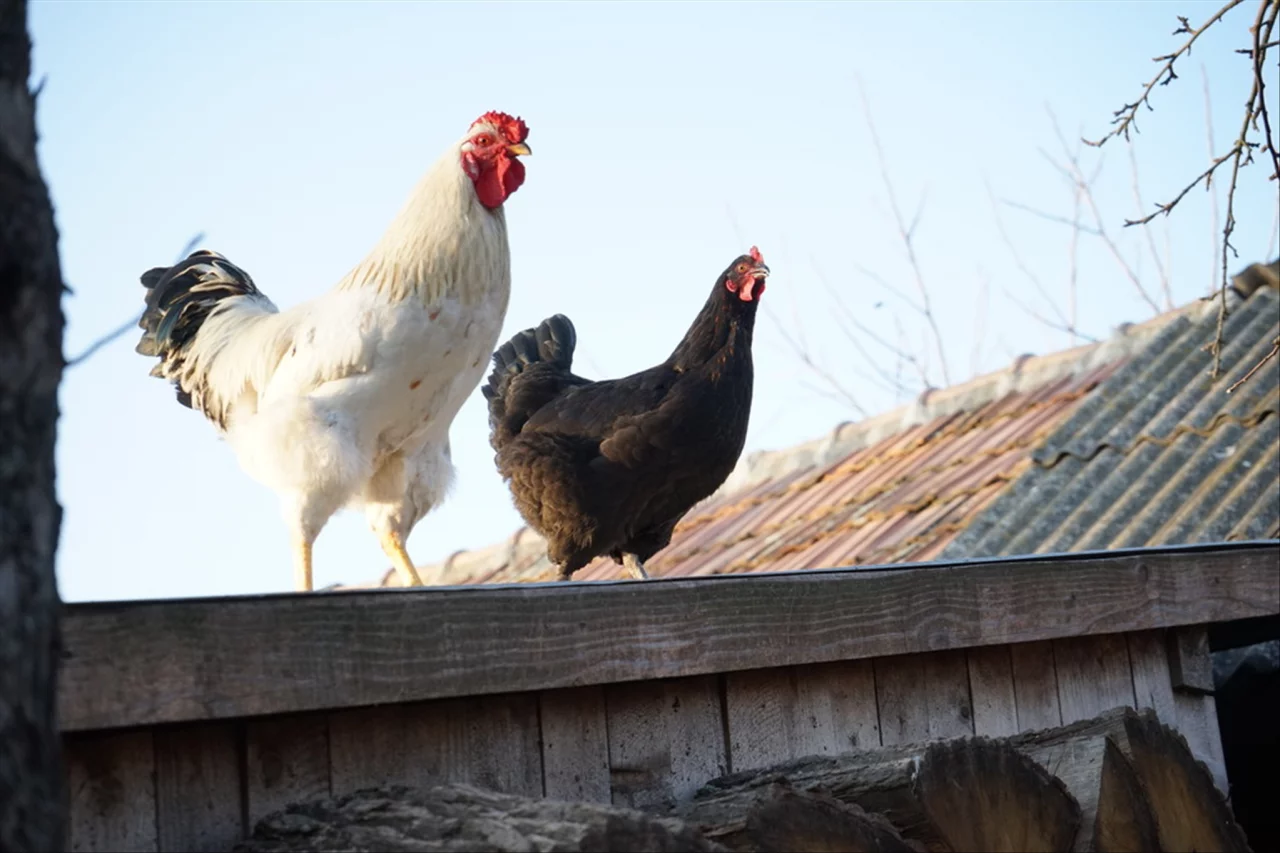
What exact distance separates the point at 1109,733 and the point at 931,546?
4114 mm

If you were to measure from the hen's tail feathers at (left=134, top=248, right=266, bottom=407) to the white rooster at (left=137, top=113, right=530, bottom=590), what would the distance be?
9.1 inches

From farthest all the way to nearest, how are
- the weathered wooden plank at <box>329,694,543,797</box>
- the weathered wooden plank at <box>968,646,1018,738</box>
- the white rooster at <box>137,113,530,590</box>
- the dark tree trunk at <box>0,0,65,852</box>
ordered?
1. the white rooster at <box>137,113,530,590</box>
2. the weathered wooden plank at <box>968,646,1018,738</box>
3. the weathered wooden plank at <box>329,694,543,797</box>
4. the dark tree trunk at <box>0,0,65,852</box>

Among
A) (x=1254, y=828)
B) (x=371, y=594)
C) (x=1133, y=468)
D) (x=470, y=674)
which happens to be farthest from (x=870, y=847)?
(x=1133, y=468)

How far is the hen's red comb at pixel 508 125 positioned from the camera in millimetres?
4277

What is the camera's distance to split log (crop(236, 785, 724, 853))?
60.3 inches

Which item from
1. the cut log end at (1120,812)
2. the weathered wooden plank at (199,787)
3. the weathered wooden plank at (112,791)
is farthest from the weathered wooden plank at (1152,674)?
the weathered wooden plank at (112,791)

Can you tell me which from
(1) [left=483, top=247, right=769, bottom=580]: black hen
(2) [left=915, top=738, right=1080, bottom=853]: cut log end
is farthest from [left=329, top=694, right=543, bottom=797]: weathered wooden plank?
(1) [left=483, top=247, right=769, bottom=580]: black hen

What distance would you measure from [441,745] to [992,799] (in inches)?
30.6

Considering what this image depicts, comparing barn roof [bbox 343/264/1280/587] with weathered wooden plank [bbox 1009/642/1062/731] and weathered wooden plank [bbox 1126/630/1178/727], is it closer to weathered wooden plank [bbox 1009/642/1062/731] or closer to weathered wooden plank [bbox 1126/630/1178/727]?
weathered wooden plank [bbox 1126/630/1178/727]

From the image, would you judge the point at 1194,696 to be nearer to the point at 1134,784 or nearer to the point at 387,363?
the point at 1134,784

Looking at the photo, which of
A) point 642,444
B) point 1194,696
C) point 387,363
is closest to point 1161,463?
point 642,444

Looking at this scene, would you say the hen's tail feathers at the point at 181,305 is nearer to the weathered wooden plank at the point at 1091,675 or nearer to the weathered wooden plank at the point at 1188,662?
the weathered wooden plank at the point at 1091,675

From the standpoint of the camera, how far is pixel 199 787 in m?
1.76

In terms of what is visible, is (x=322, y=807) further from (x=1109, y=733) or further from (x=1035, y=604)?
(x=1035, y=604)
